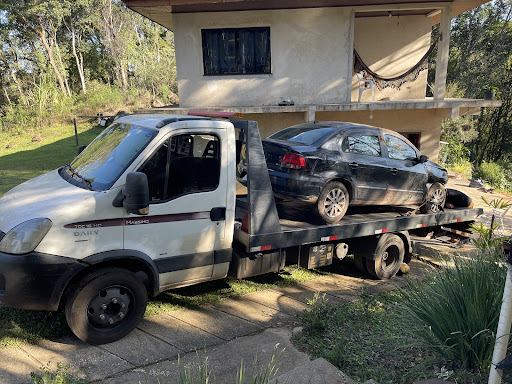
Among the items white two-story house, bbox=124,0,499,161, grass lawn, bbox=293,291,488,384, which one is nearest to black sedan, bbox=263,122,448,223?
grass lawn, bbox=293,291,488,384

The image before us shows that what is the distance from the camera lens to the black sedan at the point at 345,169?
5.84 meters

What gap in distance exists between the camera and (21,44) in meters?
28.3

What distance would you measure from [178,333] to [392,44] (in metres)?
13.9

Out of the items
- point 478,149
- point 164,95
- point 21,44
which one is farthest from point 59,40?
point 478,149

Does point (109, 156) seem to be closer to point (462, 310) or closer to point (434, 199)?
point (462, 310)

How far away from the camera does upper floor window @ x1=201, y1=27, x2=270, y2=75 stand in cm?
1262

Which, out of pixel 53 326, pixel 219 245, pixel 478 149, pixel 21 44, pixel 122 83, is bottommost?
pixel 478 149

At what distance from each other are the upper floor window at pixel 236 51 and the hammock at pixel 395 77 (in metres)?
3.20

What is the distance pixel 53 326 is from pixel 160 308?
1298 millimetres

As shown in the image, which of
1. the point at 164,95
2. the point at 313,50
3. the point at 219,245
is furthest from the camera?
the point at 164,95

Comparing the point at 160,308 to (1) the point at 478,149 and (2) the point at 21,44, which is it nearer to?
(2) the point at 21,44

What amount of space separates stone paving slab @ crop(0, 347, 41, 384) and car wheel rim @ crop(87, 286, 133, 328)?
600 millimetres

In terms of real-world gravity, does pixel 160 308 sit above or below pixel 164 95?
below

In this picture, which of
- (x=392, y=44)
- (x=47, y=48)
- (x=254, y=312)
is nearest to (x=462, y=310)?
(x=254, y=312)
